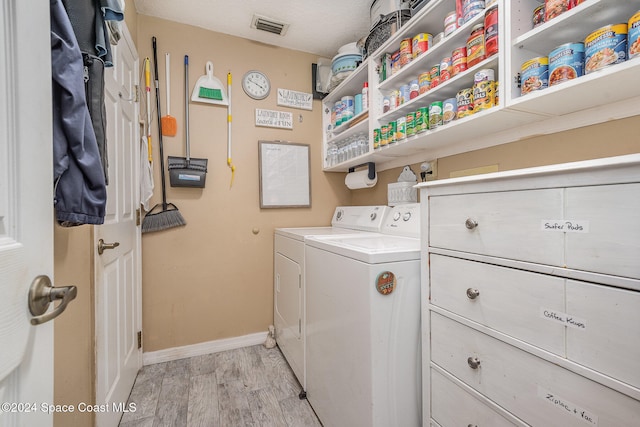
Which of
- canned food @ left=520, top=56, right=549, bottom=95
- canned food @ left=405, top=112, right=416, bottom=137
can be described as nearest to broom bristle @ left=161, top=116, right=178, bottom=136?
canned food @ left=405, top=112, right=416, bottom=137

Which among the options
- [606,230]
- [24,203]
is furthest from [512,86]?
[24,203]

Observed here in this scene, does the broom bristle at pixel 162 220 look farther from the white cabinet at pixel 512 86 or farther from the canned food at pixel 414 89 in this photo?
the canned food at pixel 414 89

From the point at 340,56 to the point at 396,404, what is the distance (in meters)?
2.18

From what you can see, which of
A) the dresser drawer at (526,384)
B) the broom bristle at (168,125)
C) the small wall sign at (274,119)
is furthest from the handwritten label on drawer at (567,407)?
the broom bristle at (168,125)

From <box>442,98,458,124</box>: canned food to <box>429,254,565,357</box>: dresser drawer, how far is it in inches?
27.3

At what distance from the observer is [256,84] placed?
2180 mm

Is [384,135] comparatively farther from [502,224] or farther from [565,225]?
[565,225]

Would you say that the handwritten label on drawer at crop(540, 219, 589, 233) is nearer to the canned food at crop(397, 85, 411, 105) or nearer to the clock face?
the canned food at crop(397, 85, 411, 105)

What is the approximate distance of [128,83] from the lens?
160cm

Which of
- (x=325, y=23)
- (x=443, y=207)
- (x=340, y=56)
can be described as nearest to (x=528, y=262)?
(x=443, y=207)

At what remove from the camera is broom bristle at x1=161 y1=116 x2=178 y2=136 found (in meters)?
1.91

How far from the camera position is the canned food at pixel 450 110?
1245 millimetres

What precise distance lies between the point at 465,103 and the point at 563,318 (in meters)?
0.92

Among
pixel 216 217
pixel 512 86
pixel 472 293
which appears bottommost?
pixel 472 293
